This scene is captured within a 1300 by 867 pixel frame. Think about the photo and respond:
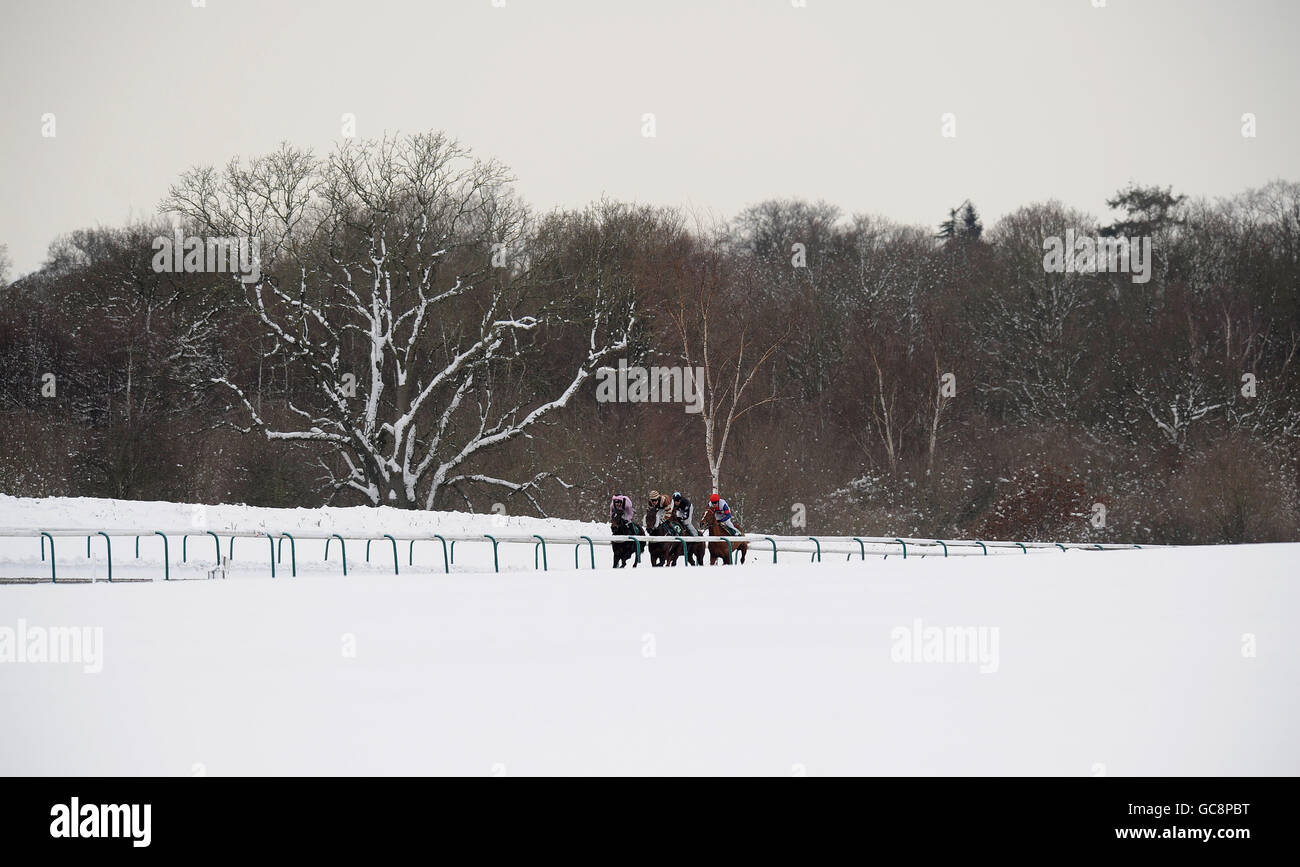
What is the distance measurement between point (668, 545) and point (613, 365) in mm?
24534

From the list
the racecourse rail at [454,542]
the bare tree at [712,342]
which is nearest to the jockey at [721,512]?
the racecourse rail at [454,542]

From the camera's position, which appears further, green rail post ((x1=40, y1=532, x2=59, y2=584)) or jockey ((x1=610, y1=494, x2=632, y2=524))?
jockey ((x1=610, y1=494, x2=632, y2=524))

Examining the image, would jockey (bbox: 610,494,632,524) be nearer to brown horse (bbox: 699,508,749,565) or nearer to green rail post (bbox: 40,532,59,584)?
brown horse (bbox: 699,508,749,565)

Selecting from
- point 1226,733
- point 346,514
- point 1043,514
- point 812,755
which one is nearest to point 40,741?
point 812,755

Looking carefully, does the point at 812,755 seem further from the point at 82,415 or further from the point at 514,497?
the point at 82,415

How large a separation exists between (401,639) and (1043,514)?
33.0 meters

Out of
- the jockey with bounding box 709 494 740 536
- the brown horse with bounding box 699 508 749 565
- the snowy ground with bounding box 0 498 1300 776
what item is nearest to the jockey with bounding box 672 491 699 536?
the brown horse with bounding box 699 508 749 565

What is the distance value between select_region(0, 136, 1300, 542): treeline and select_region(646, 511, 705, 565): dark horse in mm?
15922

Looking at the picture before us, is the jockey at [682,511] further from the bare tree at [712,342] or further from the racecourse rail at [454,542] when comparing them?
the bare tree at [712,342]

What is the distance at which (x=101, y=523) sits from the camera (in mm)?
27141

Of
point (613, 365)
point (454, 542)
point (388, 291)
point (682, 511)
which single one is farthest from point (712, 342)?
point (682, 511)

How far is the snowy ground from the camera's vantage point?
819 cm

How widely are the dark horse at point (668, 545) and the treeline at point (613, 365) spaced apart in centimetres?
1592
